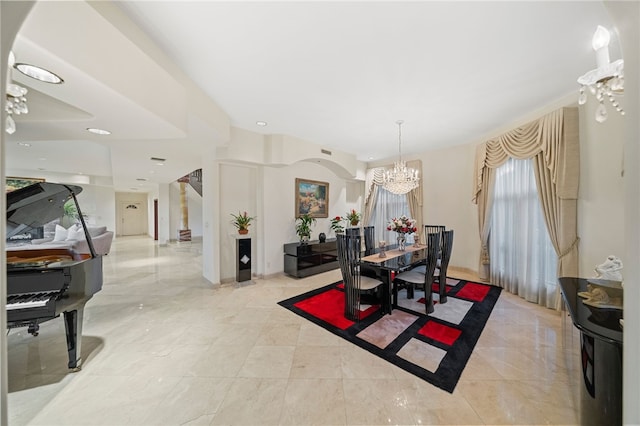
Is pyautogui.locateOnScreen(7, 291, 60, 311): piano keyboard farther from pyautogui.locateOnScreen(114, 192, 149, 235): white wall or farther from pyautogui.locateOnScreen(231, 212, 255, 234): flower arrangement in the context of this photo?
pyautogui.locateOnScreen(114, 192, 149, 235): white wall

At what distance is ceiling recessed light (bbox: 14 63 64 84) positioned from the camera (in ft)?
4.31

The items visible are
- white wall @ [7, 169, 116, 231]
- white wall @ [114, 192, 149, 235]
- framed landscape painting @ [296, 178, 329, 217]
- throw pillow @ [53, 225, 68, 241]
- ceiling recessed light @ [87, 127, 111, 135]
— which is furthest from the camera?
white wall @ [114, 192, 149, 235]

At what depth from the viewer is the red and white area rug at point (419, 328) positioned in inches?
80.4

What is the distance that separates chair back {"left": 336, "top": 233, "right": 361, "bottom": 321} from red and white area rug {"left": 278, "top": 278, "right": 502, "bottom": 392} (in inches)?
6.8

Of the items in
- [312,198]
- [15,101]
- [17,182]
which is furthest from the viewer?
[17,182]

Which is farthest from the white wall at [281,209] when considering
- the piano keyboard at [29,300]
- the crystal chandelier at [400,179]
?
the piano keyboard at [29,300]

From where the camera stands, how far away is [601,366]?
1164mm

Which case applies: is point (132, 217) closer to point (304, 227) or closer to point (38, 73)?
point (304, 227)

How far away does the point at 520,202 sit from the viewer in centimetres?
368

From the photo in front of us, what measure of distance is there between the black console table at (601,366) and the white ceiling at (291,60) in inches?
85.8

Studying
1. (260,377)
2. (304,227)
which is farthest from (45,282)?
(304,227)

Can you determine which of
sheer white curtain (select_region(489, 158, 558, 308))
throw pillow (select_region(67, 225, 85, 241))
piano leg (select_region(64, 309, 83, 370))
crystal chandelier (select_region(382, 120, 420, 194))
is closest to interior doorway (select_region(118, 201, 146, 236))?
throw pillow (select_region(67, 225, 85, 241))

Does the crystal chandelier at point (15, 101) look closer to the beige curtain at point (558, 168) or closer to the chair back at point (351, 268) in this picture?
the chair back at point (351, 268)

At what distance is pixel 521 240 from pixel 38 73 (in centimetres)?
584
